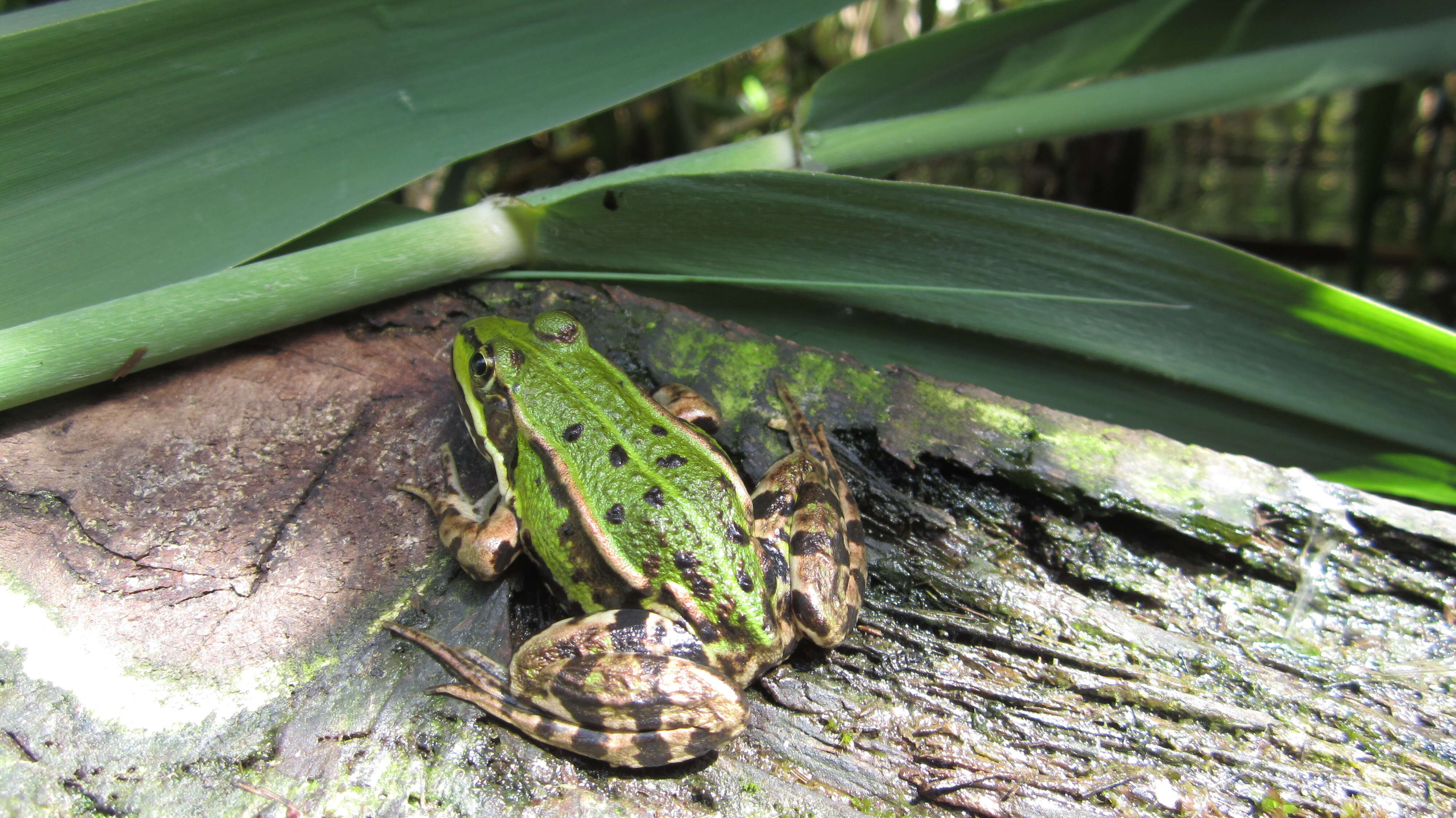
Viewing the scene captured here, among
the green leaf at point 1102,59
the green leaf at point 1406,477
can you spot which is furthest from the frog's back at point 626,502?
the green leaf at point 1406,477

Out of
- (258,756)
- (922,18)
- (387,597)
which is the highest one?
(922,18)

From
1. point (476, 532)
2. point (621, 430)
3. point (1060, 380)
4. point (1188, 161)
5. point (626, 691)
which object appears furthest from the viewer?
point (1188, 161)

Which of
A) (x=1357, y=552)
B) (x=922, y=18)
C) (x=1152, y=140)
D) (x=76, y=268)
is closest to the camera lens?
(x=76, y=268)

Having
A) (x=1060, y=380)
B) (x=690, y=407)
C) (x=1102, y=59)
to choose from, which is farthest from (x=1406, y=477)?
(x=690, y=407)

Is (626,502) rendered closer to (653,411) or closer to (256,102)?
(653,411)

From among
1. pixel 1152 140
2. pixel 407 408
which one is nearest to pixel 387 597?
pixel 407 408

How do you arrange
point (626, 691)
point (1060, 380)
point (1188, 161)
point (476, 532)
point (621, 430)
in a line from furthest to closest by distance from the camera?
point (1188, 161)
point (1060, 380)
point (621, 430)
point (476, 532)
point (626, 691)

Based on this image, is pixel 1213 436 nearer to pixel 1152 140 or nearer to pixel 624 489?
pixel 624 489
